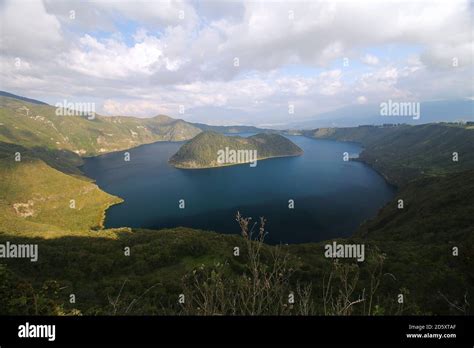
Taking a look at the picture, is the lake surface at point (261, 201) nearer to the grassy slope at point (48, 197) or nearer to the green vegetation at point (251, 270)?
the grassy slope at point (48, 197)

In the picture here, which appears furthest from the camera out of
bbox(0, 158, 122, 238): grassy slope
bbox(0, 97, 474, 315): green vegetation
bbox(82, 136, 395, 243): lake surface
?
bbox(0, 158, 122, 238): grassy slope

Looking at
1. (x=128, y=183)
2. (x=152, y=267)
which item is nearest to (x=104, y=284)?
(x=152, y=267)

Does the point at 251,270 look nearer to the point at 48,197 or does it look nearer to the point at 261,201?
the point at 261,201

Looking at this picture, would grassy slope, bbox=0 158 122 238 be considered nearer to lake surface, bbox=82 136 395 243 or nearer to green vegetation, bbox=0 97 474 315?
lake surface, bbox=82 136 395 243

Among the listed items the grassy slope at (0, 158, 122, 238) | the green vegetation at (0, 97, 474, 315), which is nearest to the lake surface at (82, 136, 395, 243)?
the grassy slope at (0, 158, 122, 238)

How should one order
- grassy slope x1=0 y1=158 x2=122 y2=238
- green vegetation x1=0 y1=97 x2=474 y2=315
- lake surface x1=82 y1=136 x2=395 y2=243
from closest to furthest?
green vegetation x1=0 y1=97 x2=474 y2=315
lake surface x1=82 y1=136 x2=395 y2=243
grassy slope x1=0 y1=158 x2=122 y2=238

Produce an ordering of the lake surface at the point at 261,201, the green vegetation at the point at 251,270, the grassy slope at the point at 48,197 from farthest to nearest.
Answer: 1. the grassy slope at the point at 48,197
2. the lake surface at the point at 261,201
3. the green vegetation at the point at 251,270

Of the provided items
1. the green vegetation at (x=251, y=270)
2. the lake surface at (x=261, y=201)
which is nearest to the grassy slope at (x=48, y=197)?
the lake surface at (x=261, y=201)

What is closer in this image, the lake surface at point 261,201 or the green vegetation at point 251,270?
the green vegetation at point 251,270
